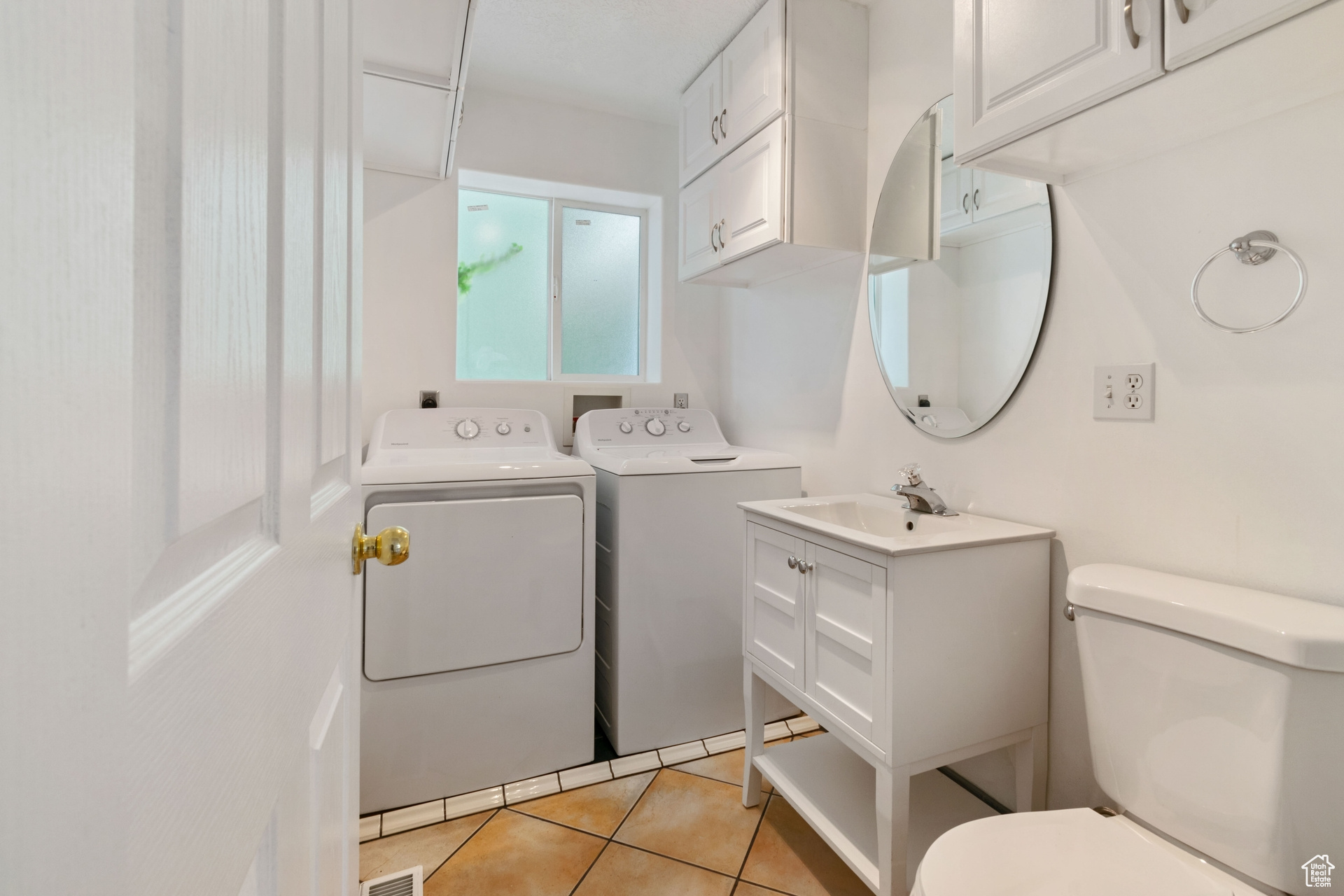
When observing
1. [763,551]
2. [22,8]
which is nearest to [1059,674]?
[763,551]

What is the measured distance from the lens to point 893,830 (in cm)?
132

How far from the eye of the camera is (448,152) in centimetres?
224

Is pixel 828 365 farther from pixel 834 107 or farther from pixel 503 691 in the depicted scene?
pixel 503 691

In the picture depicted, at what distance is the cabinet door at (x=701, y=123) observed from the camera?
2328 mm

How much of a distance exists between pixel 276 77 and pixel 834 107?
6.58 feet

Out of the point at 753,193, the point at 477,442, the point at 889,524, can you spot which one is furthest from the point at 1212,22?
the point at 477,442

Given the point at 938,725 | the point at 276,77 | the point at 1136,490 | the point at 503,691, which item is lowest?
the point at 503,691

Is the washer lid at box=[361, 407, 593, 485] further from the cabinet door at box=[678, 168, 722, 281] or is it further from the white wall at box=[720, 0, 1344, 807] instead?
the white wall at box=[720, 0, 1344, 807]

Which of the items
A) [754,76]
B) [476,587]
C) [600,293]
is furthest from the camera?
[600,293]

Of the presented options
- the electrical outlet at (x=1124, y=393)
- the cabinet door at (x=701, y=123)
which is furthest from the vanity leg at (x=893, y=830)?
the cabinet door at (x=701, y=123)

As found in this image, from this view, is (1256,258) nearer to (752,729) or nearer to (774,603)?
(774,603)

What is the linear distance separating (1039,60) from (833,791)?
5.54 feet

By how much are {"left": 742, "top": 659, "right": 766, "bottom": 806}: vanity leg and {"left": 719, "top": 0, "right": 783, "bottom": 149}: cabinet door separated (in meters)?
1.75

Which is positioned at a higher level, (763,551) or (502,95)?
(502,95)
